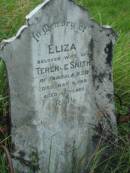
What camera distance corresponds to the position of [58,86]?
517cm

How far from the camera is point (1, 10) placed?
6.50m

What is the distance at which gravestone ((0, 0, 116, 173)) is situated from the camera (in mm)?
4953

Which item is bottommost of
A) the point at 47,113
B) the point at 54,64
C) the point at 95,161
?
the point at 95,161

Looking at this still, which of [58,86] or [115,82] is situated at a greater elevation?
[58,86]

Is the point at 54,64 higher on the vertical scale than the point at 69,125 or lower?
higher

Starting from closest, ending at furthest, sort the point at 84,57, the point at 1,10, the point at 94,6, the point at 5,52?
the point at 5,52 → the point at 84,57 → the point at 1,10 → the point at 94,6

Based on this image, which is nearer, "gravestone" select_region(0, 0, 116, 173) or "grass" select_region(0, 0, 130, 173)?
"gravestone" select_region(0, 0, 116, 173)

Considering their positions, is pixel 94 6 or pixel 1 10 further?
pixel 94 6

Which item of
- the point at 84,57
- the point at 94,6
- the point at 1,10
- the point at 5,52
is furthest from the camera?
the point at 94,6

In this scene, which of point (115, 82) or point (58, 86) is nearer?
point (58, 86)

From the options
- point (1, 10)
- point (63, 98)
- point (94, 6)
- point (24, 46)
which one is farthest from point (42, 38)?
point (94, 6)

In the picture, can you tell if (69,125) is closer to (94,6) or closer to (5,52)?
(5,52)

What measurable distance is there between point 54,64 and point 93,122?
604 millimetres

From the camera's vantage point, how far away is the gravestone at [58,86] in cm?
495
